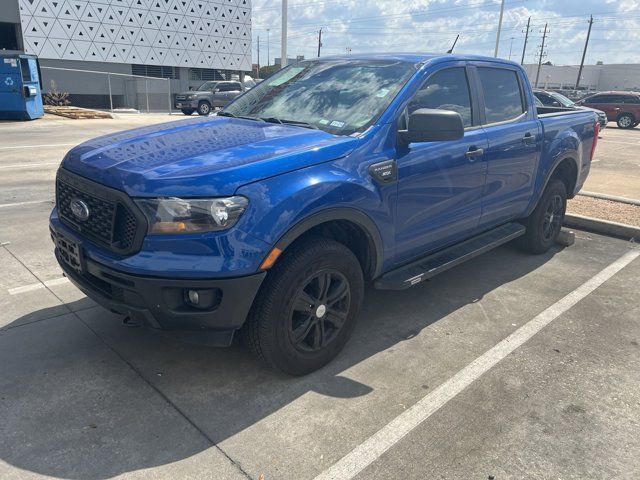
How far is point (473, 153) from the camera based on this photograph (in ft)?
13.3

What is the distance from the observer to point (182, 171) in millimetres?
2668

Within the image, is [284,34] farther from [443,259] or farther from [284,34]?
[443,259]

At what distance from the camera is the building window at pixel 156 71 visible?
1451 inches

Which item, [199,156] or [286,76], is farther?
[286,76]

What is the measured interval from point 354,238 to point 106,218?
150 cm

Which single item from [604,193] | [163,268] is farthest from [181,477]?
[604,193]

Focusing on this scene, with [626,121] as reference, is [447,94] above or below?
above

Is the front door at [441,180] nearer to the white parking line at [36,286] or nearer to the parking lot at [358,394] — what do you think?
the parking lot at [358,394]

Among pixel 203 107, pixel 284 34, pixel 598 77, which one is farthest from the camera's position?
pixel 598 77

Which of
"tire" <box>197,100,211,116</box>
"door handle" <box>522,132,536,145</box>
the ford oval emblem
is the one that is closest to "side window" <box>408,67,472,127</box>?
"door handle" <box>522,132,536,145</box>

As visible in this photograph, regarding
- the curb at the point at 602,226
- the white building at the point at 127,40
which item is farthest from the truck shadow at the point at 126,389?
the white building at the point at 127,40

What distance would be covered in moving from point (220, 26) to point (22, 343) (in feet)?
133

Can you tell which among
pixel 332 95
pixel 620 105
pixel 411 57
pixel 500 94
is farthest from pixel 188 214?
pixel 620 105

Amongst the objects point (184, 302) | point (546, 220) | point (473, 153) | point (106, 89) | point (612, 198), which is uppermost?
point (473, 153)
